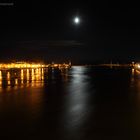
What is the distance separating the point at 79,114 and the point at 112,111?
1721 mm

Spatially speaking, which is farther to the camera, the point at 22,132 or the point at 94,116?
the point at 94,116

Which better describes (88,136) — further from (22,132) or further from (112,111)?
(112,111)

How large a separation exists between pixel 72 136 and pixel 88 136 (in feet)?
1.54

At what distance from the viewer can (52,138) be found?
8977 millimetres

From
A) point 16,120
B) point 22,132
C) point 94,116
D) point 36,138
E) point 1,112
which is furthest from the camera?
point 1,112

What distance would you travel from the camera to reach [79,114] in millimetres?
13281

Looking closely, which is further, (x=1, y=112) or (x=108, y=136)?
(x=1, y=112)

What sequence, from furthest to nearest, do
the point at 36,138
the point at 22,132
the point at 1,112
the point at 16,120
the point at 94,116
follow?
the point at 1,112 < the point at 94,116 < the point at 16,120 < the point at 22,132 < the point at 36,138

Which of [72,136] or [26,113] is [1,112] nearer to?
[26,113]

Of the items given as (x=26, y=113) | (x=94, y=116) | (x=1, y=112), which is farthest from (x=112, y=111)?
(x=1, y=112)

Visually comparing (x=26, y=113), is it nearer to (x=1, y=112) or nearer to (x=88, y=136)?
(x=1, y=112)

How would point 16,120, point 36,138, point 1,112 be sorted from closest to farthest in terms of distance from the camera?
point 36,138
point 16,120
point 1,112

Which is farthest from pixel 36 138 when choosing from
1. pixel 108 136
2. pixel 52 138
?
pixel 108 136

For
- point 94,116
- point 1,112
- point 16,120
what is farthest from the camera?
point 1,112
